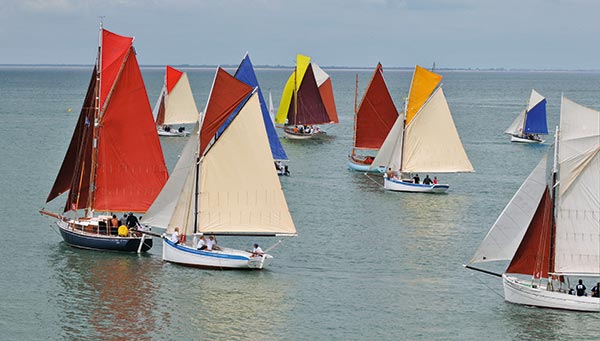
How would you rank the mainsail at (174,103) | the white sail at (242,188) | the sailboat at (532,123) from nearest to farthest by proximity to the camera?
the white sail at (242,188)
the sailboat at (532,123)
the mainsail at (174,103)

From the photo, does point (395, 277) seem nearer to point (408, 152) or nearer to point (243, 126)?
point (243, 126)

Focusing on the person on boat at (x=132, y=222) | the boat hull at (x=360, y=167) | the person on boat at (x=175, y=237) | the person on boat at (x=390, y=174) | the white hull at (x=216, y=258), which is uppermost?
the boat hull at (x=360, y=167)

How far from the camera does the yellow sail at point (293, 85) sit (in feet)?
370

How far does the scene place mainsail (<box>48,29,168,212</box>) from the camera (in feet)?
176

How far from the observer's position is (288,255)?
2073 inches

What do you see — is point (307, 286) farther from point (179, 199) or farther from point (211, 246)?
point (179, 199)

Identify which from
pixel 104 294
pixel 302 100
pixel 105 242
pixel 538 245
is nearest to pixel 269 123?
pixel 105 242

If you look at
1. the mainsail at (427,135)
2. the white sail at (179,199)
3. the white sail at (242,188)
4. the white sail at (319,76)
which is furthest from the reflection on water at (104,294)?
the white sail at (319,76)

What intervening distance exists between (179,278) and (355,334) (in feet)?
33.4

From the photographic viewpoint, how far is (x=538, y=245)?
43.3 m

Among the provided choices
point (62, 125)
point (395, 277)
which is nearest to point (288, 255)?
point (395, 277)

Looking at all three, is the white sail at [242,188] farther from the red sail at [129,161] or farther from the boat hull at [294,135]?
the boat hull at [294,135]

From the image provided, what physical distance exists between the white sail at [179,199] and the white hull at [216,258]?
111cm

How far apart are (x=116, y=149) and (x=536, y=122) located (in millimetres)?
74103
